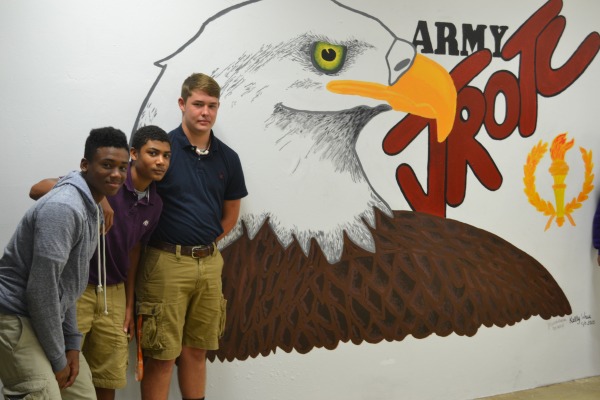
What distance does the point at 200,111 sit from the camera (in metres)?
2.69

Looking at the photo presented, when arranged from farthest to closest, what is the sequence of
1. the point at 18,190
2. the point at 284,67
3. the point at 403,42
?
the point at 403,42
the point at 284,67
the point at 18,190

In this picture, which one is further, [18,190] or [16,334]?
[18,190]

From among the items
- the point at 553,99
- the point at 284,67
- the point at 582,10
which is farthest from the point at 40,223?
the point at 582,10

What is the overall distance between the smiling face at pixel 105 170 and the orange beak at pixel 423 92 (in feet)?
4.80

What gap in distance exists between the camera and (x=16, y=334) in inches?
73.8

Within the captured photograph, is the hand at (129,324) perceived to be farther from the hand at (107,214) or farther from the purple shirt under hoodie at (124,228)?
the hand at (107,214)

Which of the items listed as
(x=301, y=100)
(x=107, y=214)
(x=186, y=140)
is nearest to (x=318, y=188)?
(x=301, y=100)

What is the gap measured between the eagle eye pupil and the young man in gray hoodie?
1377 mm

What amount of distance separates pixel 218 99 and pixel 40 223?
1.12 m

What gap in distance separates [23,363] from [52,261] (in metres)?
0.32

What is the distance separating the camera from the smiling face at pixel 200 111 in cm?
269

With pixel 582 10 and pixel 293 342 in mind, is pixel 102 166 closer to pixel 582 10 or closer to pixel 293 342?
pixel 293 342

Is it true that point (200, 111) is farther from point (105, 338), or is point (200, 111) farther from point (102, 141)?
point (105, 338)
